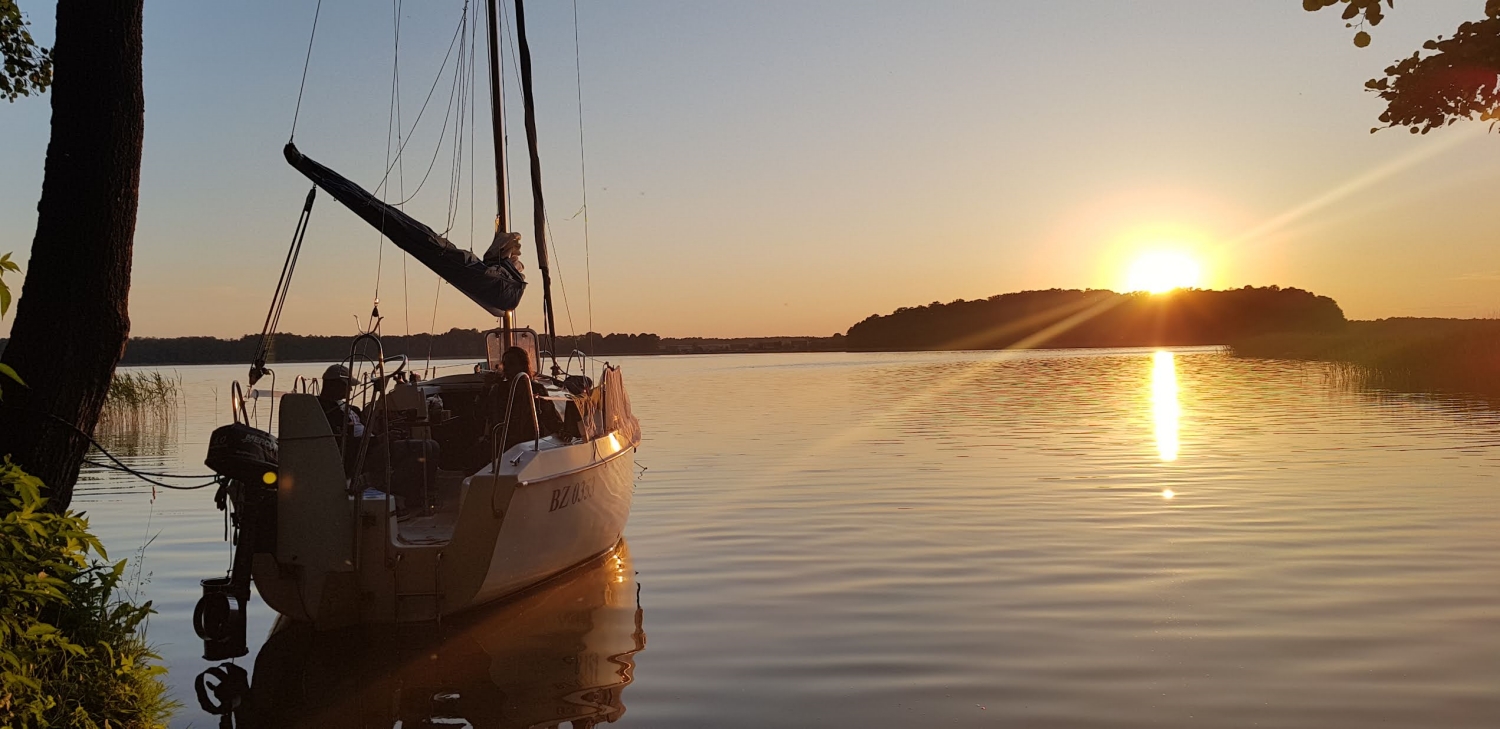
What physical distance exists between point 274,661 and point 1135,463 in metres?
16.0

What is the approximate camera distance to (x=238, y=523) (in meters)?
9.50

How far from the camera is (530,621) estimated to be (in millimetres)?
10625

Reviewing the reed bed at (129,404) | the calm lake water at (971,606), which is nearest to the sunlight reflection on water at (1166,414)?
the calm lake water at (971,606)

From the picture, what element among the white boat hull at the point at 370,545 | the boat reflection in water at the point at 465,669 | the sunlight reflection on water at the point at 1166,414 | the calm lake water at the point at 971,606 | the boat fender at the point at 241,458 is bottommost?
the boat reflection in water at the point at 465,669

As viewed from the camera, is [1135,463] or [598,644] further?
[1135,463]

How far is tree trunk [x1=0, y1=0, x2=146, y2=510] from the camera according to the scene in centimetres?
638

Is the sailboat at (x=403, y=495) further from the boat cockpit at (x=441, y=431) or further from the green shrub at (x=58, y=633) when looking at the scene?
the green shrub at (x=58, y=633)

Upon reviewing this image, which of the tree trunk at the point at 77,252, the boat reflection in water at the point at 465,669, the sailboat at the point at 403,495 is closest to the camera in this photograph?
the tree trunk at the point at 77,252

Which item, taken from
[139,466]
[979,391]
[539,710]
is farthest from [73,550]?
[979,391]

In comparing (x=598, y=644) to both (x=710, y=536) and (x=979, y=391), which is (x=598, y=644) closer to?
(x=710, y=536)

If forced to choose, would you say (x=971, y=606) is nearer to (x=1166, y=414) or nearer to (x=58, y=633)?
(x=58, y=633)

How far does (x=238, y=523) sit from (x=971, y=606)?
19.4ft

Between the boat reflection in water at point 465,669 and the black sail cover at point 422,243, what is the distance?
344 cm

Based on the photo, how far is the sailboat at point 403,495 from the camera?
949cm
